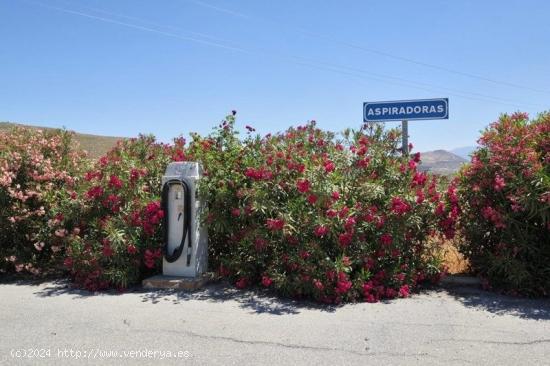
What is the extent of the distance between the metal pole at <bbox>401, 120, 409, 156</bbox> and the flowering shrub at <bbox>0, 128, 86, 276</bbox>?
4.41 metres

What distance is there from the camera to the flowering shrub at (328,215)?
5.30m

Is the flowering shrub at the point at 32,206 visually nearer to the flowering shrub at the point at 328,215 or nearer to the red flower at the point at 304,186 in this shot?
the flowering shrub at the point at 328,215

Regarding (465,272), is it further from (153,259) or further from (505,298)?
(153,259)

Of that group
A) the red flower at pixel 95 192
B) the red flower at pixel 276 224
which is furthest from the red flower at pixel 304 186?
the red flower at pixel 95 192

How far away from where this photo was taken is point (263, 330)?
4.43m

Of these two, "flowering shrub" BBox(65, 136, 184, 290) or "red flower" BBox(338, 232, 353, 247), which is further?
"flowering shrub" BBox(65, 136, 184, 290)

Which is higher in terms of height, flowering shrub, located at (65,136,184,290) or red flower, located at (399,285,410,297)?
flowering shrub, located at (65,136,184,290)

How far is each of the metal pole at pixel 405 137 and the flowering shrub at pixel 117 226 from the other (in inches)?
119

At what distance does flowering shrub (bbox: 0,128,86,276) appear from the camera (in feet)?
21.1

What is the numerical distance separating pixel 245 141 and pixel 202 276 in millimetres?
1859

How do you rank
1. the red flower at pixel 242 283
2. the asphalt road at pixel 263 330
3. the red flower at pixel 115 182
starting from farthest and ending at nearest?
the red flower at pixel 115 182 → the red flower at pixel 242 283 → the asphalt road at pixel 263 330

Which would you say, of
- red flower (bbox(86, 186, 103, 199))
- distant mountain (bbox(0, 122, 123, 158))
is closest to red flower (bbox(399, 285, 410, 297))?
red flower (bbox(86, 186, 103, 199))

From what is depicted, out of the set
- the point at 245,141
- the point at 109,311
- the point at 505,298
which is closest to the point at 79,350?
the point at 109,311

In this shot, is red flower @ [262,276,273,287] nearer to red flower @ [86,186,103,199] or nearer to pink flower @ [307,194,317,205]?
pink flower @ [307,194,317,205]
